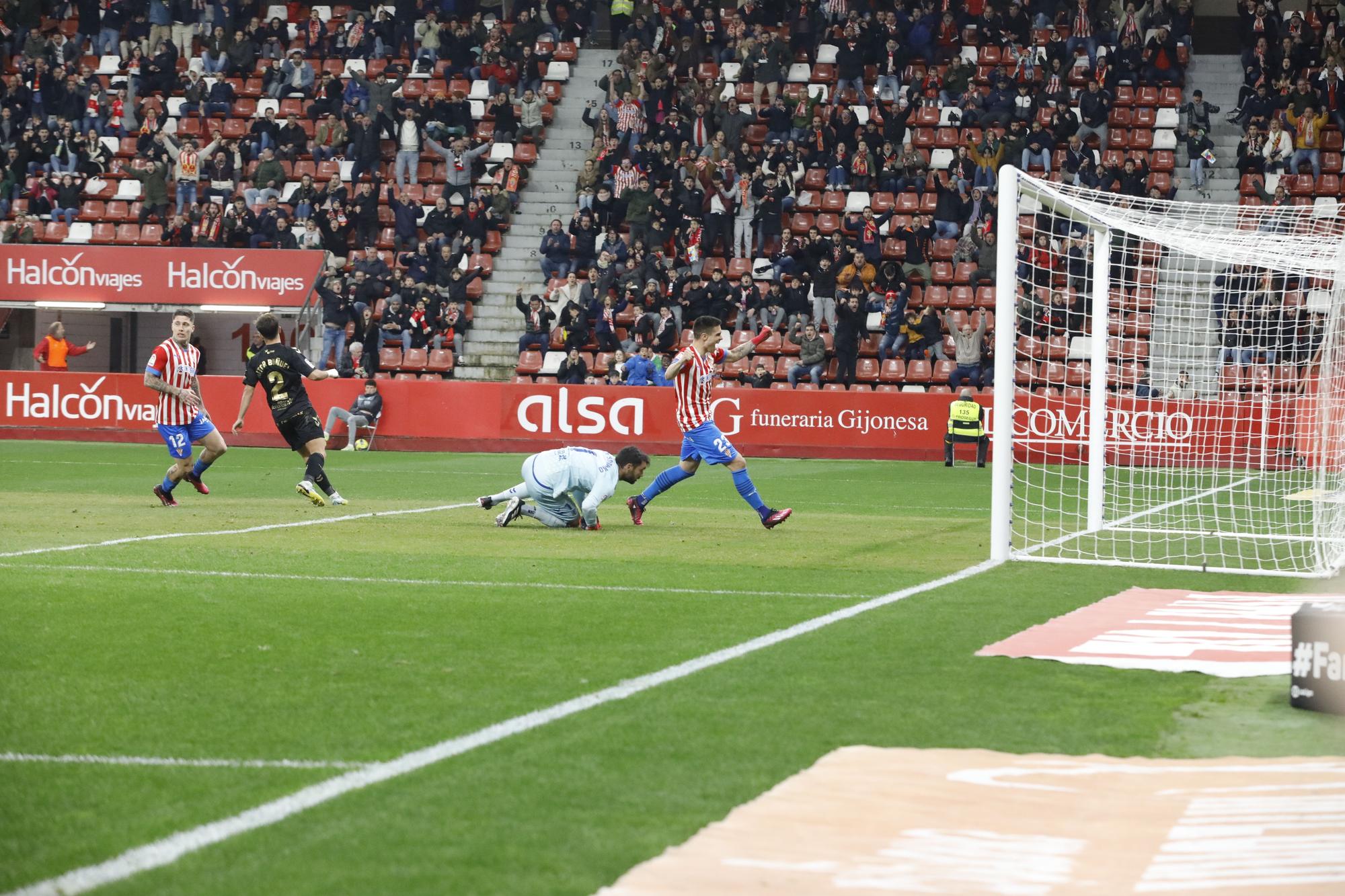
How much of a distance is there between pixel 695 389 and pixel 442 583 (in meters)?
5.38

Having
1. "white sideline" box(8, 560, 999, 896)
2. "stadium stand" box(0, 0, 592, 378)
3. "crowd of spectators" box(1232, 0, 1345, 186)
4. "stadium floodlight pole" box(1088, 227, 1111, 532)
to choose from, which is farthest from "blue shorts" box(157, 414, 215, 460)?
"crowd of spectators" box(1232, 0, 1345, 186)

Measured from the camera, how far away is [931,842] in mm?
4395

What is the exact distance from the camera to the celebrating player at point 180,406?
54.3ft

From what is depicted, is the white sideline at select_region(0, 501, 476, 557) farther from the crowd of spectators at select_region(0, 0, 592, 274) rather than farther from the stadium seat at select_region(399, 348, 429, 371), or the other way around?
the crowd of spectators at select_region(0, 0, 592, 274)

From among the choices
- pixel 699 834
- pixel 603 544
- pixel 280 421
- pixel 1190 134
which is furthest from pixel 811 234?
pixel 699 834

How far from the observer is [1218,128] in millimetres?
33438

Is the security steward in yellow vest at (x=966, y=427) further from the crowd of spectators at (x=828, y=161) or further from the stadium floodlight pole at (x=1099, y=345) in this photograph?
the stadium floodlight pole at (x=1099, y=345)

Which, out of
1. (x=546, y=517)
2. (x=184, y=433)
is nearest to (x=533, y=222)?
(x=184, y=433)

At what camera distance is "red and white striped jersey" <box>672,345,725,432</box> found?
1504 centimetres

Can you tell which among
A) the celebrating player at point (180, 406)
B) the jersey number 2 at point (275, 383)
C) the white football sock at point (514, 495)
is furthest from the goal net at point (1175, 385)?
the celebrating player at point (180, 406)

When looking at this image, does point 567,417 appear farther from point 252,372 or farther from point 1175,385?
point 252,372

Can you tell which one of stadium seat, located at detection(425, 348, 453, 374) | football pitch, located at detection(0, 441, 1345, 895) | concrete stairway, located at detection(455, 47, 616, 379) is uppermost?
concrete stairway, located at detection(455, 47, 616, 379)

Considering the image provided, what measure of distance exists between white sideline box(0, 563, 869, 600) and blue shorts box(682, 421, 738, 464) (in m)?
4.82

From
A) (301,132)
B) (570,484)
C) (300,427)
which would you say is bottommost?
(570,484)
